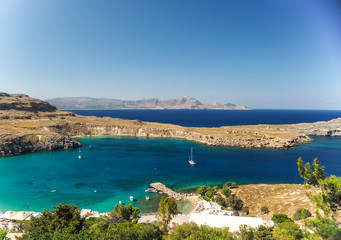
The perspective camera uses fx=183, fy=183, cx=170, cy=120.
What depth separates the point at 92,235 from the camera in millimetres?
16406

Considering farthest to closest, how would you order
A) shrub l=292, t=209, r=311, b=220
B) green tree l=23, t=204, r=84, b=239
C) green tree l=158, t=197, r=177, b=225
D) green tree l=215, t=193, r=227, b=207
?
green tree l=215, t=193, r=227, b=207 < shrub l=292, t=209, r=311, b=220 < green tree l=158, t=197, r=177, b=225 < green tree l=23, t=204, r=84, b=239

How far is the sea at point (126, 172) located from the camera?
A: 3681 centimetres

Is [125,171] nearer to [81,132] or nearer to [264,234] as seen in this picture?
[264,234]

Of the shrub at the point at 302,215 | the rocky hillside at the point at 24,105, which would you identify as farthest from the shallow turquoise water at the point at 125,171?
the rocky hillside at the point at 24,105

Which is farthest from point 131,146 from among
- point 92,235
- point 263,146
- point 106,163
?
point 92,235

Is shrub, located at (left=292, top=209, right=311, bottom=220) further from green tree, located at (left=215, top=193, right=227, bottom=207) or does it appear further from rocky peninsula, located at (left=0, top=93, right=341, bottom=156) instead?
rocky peninsula, located at (left=0, top=93, right=341, bottom=156)

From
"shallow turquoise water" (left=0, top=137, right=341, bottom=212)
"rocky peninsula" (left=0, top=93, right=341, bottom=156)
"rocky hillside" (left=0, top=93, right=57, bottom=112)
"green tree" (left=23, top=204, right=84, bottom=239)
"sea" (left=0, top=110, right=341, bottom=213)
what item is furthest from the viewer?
"rocky hillside" (left=0, top=93, right=57, bottom=112)

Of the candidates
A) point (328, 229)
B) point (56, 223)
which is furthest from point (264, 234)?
point (56, 223)

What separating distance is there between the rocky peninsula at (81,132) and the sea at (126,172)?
23.7 feet

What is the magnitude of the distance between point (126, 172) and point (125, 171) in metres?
0.89

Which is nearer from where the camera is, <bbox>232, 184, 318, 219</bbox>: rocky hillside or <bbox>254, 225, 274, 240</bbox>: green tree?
<bbox>254, 225, 274, 240</bbox>: green tree

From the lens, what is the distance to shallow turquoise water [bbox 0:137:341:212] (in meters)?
37.2

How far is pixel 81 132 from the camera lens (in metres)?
108

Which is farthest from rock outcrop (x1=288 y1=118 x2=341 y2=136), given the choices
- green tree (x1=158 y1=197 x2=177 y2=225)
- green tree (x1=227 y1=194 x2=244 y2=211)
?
green tree (x1=158 y1=197 x2=177 y2=225)
